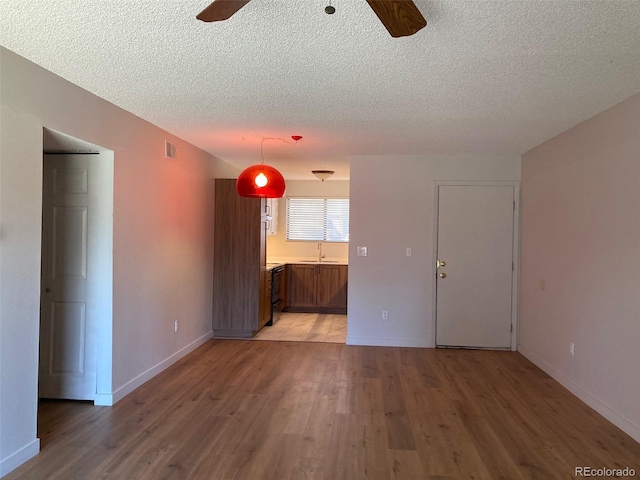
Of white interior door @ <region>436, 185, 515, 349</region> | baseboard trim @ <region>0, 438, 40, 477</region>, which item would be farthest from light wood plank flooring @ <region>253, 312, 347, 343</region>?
baseboard trim @ <region>0, 438, 40, 477</region>

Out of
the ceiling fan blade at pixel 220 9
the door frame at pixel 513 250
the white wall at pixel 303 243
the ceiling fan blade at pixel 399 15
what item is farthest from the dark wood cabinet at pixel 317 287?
the ceiling fan blade at pixel 220 9

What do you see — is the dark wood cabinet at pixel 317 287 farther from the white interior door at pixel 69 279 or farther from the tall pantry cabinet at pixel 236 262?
the white interior door at pixel 69 279

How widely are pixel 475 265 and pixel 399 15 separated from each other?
4258 millimetres

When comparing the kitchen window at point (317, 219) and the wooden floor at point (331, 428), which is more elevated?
the kitchen window at point (317, 219)

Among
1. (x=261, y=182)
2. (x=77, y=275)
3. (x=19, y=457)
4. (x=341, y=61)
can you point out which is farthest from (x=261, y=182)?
(x=19, y=457)

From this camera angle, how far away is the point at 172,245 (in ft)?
14.9

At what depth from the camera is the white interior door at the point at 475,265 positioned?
535 centimetres

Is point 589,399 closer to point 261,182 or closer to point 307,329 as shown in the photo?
point 261,182

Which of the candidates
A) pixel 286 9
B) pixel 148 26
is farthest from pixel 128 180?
pixel 286 9

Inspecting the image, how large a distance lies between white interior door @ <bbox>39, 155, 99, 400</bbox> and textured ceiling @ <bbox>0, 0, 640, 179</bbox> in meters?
0.77

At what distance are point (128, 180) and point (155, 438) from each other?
2067 mm

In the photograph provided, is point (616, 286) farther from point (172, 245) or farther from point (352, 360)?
point (172, 245)

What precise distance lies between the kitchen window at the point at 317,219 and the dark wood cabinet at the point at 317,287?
2.94 feet

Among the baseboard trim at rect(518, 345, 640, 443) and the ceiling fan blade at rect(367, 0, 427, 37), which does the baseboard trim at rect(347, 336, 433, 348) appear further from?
the ceiling fan blade at rect(367, 0, 427, 37)
